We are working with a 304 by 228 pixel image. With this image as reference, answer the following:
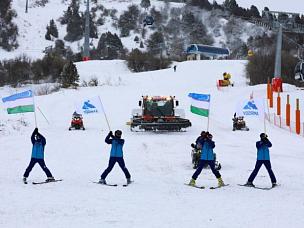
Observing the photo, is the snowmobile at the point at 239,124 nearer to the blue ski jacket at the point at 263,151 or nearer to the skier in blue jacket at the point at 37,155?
the blue ski jacket at the point at 263,151

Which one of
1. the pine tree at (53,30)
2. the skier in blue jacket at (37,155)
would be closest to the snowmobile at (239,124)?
the skier in blue jacket at (37,155)

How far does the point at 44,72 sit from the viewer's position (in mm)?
73938

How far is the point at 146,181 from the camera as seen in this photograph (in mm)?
14664

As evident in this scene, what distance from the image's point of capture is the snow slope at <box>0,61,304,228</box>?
410 inches

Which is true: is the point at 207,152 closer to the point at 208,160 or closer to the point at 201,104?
the point at 208,160

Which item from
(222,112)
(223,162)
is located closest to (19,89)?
(222,112)

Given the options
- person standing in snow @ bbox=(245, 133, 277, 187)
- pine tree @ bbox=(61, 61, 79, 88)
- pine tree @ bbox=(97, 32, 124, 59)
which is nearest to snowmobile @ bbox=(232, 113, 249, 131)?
person standing in snow @ bbox=(245, 133, 277, 187)

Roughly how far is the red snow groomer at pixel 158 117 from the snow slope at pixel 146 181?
47 cm

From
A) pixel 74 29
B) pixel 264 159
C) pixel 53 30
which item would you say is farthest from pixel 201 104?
pixel 74 29

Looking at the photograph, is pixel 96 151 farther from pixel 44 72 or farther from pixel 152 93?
pixel 44 72

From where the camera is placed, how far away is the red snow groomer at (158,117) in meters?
27.4

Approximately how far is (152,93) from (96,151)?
94.8 ft

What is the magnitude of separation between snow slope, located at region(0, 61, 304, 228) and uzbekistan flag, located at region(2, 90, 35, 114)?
1772 mm

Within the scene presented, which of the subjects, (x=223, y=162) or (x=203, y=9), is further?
(x=203, y=9)
